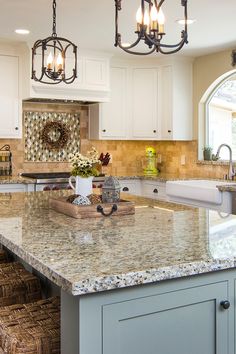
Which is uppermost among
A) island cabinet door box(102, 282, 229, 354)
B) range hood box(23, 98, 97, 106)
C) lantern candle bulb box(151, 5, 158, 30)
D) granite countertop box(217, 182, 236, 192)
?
range hood box(23, 98, 97, 106)

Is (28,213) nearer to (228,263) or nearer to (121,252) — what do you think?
(121,252)

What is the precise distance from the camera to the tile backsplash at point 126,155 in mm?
5723

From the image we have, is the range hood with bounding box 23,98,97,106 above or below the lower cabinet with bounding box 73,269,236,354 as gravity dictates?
above

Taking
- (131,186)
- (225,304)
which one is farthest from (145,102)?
(225,304)

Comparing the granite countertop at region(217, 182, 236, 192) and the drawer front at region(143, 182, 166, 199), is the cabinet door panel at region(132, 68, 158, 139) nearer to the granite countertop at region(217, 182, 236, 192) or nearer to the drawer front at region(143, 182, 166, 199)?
the drawer front at region(143, 182, 166, 199)

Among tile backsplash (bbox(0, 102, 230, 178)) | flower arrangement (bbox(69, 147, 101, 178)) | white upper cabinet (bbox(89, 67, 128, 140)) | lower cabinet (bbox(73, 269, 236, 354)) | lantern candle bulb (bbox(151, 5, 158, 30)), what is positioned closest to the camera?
lower cabinet (bbox(73, 269, 236, 354))

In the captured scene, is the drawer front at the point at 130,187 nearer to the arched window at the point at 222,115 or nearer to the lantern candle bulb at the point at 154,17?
the arched window at the point at 222,115

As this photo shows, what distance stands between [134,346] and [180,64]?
478 centimetres

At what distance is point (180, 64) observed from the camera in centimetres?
579

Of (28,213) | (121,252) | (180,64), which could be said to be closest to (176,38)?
(180,64)

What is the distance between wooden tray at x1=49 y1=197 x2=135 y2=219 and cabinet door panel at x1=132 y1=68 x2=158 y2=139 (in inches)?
134

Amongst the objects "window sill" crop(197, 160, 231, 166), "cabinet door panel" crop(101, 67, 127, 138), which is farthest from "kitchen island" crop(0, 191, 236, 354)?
"cabinet door panel" crop(101, 67, 127, 138)

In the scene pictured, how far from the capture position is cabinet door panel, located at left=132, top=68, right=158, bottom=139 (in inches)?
236

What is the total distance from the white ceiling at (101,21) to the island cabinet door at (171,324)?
2.70m
